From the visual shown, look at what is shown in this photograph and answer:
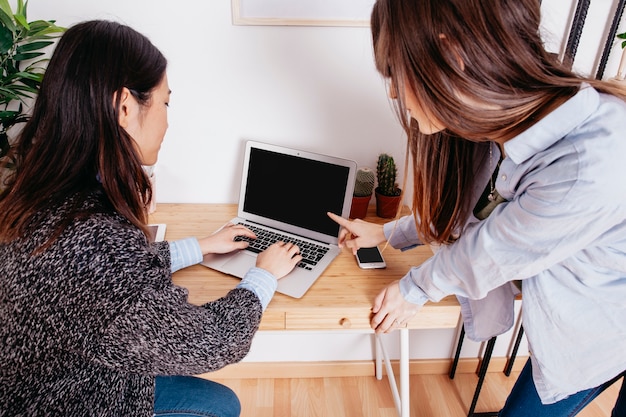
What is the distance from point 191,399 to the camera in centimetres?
104

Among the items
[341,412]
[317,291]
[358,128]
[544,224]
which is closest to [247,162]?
[358,128]

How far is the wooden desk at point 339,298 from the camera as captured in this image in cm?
98

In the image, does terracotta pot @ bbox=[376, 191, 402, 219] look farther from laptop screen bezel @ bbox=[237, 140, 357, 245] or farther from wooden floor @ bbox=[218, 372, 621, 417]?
wooden floor @ bbox=[218, 372, 621, 417]

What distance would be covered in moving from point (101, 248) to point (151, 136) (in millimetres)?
287

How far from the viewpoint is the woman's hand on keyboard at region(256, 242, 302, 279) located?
1.01 metres

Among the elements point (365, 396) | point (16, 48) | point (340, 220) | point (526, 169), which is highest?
point (16, 48)

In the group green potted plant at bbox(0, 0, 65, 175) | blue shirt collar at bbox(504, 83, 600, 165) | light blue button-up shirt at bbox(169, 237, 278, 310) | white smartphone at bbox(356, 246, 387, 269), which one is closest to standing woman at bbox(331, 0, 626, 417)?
blue shirt collar at bbox(504, 83, 600, 165)

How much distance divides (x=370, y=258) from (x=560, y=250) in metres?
0.51

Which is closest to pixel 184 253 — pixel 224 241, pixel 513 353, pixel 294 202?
pixel 224 241

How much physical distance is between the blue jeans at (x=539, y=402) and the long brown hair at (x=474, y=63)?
1.95ft

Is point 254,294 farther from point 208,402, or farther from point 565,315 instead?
point 565,315

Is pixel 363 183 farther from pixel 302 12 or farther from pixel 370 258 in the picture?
pixel 302 12

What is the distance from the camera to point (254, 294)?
898 mm

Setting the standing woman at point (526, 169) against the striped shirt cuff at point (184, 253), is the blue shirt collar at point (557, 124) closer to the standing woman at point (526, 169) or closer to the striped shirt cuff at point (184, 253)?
the standing woman at point (526, 169)
